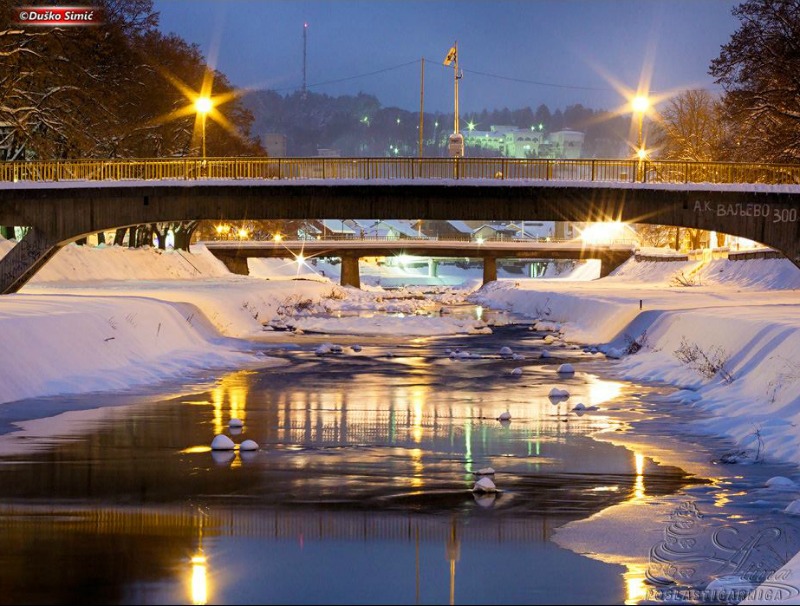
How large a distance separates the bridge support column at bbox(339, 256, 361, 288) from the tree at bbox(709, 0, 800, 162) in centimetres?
7212

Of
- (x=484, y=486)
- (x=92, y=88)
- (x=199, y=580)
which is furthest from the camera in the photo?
(x=92, y=88)

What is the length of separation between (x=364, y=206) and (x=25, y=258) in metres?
13.7

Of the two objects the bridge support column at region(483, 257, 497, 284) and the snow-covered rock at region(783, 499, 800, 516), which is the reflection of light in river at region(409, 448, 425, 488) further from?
the bridge support column at region(483, 257, 497, 284)

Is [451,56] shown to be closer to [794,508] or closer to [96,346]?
[96,346]

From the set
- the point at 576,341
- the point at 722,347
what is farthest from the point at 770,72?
the point at 722,347

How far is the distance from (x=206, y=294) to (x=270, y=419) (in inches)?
1300

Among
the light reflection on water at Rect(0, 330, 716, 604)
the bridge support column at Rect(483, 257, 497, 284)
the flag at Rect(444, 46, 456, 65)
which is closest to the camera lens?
the light reflection on water at Rect(0, 330, 716, 604)

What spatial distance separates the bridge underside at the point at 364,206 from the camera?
1826 inches

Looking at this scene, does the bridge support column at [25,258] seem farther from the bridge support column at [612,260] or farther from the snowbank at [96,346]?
the bridge support column at [612,260]

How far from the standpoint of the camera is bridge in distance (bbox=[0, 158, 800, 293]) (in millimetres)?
46344

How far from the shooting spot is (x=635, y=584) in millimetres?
11219

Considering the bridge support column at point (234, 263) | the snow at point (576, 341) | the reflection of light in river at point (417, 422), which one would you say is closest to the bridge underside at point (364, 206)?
the snow at point (576, 341)

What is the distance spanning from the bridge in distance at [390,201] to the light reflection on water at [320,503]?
75.6 feet

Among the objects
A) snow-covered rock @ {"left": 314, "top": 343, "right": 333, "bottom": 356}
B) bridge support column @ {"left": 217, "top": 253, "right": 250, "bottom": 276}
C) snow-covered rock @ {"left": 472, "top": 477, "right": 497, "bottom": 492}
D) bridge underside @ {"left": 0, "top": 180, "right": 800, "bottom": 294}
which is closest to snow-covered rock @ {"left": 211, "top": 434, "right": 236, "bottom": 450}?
snow-covered rock @ {"left": 472, "top": 477, "right": 497, "bottom": 492}
